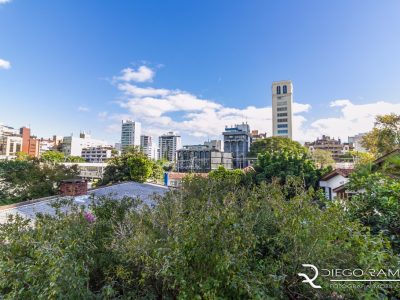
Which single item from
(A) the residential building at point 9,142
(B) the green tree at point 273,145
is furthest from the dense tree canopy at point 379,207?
(A) the residential building at point 9,142

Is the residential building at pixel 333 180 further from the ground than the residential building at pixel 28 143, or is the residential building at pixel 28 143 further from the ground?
the residential building at pixel 28 143

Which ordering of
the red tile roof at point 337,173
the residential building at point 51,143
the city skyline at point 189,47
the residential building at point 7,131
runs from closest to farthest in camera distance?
the city skyline at point 189,47 < the red tile roof at point 337,173 < the residential building at point 7,131 < the residential building at point 51,143

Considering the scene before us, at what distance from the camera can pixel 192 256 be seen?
2.29 m

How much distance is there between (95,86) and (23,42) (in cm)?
760

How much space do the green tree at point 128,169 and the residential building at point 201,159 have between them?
39404mm

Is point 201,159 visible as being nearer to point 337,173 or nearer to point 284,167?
point 284,167

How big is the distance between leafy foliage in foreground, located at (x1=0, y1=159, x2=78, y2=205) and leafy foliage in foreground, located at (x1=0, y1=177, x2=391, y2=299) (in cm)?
1023

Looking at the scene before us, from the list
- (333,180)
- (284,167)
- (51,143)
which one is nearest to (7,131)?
(51,143)

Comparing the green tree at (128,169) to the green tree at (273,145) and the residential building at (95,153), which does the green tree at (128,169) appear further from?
the residential building at (95,153)

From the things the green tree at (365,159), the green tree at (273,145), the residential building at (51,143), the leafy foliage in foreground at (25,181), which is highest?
the residential building at (51,143)

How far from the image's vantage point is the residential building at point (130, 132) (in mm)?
121019

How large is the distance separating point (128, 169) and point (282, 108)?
62737 millimetres

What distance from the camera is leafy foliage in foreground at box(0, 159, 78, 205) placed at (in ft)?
37.6

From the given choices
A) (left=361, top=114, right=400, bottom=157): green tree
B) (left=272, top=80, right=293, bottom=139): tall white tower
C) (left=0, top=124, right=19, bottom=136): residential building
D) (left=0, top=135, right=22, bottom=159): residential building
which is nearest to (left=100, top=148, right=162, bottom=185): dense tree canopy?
(left=361, top=114, right=400, bottom=157): green tree
